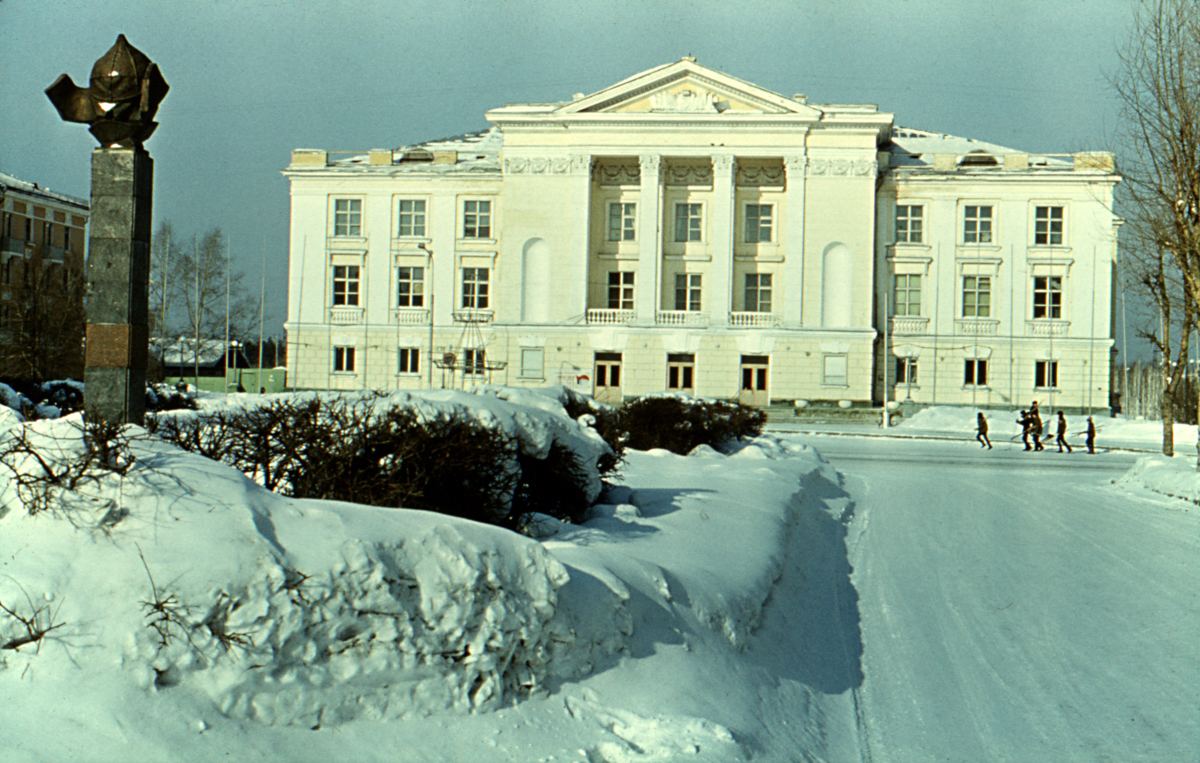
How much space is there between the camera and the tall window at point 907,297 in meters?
61.5

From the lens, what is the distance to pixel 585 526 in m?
8.91

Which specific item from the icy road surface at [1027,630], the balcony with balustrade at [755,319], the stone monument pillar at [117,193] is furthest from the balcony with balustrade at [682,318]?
the stone monument pillar at [117,193]

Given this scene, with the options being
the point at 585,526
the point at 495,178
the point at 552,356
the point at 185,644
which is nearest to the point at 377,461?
the point at 585,526

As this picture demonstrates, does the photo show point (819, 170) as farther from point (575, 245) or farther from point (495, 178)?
point (495, 178)

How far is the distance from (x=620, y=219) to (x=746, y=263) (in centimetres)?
805

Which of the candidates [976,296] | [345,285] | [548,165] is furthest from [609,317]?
[976,296]

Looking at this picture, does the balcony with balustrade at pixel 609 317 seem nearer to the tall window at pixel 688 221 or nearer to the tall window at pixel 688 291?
the tall window at pixel 688 291

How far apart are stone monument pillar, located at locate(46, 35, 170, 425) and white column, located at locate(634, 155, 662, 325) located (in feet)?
174

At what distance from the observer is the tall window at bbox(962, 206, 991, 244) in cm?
6100

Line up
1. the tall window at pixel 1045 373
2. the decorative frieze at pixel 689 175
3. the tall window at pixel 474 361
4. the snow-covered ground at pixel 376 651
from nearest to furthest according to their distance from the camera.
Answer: the snow-covered ground at pixel 376 651, the tall window at pixel 1045 373, the tall window at pixel 474 361, the decorative frieze at pixel 689 175

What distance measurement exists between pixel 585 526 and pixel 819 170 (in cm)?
5358

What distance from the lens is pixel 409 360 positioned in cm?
6366

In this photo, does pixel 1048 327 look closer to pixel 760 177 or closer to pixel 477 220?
pixel 760 177

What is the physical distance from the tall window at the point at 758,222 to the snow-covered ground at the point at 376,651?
56.0m
